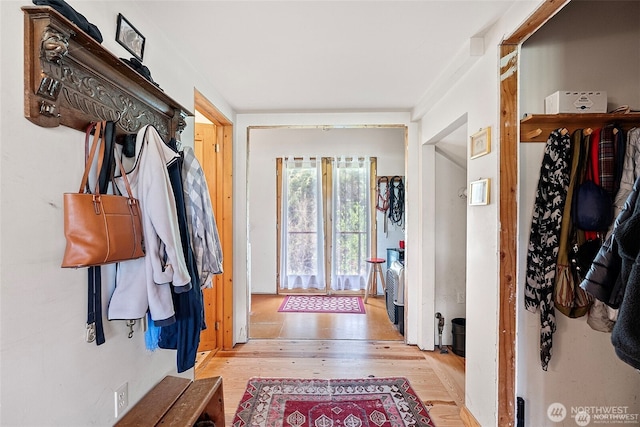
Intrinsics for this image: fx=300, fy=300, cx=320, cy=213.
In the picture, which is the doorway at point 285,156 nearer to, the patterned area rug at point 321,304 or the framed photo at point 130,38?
the patterned area rug at point 321,304

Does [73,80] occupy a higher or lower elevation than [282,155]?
lower

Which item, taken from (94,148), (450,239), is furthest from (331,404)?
(94,148)

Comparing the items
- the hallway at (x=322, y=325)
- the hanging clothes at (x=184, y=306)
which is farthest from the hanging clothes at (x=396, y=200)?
the hanging clothes at (x=184, y=306)

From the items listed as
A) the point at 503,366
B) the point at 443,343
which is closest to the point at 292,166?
A: the point at 443,343

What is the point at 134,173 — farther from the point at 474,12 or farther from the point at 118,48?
the point at 474,12

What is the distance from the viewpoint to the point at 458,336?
2918 millimetres

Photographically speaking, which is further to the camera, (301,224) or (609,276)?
(301,224)

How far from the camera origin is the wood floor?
2.26 meters

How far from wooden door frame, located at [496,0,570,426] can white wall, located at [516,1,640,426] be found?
0.11 metres

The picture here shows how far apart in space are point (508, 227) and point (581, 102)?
73 centimetres

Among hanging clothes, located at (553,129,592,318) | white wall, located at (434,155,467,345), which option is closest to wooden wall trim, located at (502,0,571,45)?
hanging clothes, located at (553,129,592,318)

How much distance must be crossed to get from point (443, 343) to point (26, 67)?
3.51 meters

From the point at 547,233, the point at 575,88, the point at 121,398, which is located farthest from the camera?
the point at 575,88

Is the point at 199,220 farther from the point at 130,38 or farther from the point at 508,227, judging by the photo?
the point at 508,227
